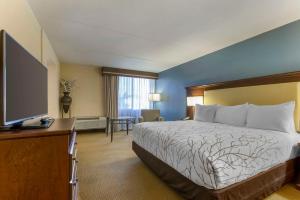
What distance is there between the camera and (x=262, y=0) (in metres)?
2.04

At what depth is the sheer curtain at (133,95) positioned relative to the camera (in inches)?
239

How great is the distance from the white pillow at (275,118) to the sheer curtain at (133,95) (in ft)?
14.2

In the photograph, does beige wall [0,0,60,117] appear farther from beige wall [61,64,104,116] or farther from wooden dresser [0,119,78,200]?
beige wall [61,64,104,116]

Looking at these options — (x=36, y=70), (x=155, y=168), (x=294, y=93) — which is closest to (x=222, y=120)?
(x=294, y=93)

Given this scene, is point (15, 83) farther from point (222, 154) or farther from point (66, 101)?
point (66, 101)

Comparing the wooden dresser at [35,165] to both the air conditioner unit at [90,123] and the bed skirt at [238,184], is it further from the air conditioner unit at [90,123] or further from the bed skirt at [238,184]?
the air conditioner unit at [90,123]

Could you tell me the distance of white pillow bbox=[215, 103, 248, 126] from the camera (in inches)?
108

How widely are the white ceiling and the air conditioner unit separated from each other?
88.5 inches

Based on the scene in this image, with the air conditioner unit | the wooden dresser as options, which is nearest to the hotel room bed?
the wooden dresser

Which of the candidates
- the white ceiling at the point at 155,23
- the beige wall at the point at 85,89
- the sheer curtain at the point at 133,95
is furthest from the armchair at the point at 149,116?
the white ceiling at the point at 155,23

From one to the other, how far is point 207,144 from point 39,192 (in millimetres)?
1427

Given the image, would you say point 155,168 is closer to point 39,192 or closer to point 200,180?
point 200,180

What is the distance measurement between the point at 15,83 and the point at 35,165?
57cm

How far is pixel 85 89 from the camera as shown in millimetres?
5574
